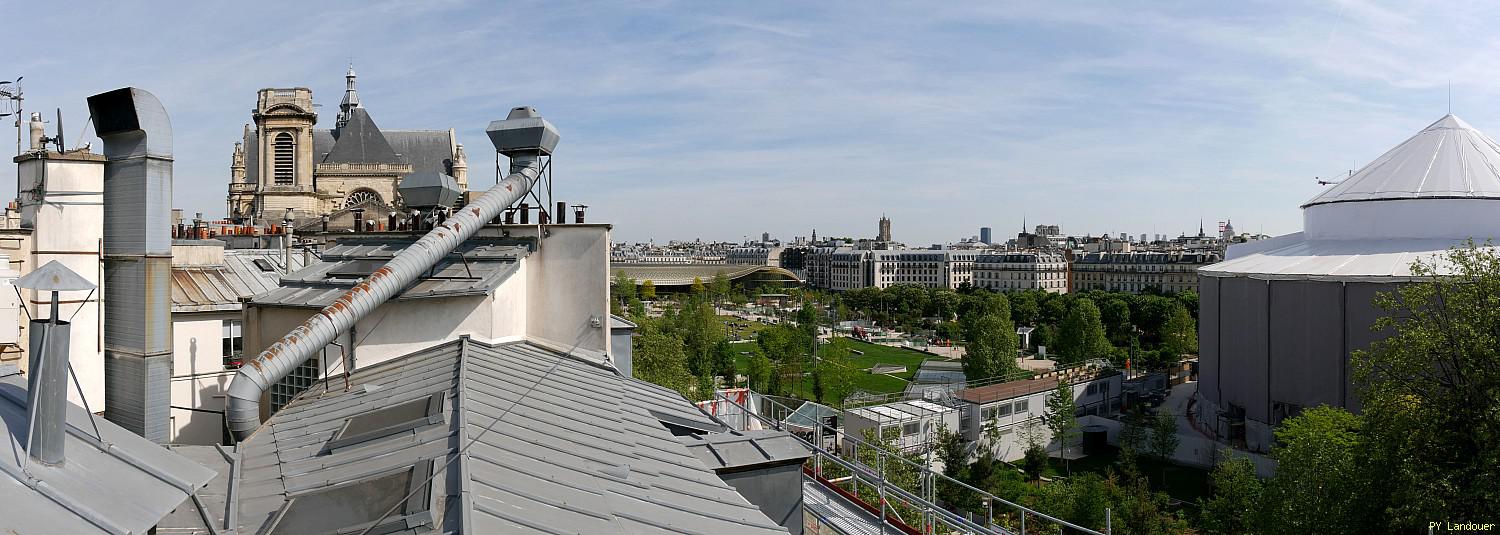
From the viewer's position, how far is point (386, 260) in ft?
42.8

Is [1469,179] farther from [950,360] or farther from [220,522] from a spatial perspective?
[220,522]

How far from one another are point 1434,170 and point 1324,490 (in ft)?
106

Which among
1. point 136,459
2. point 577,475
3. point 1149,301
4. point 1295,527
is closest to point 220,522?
point 136,459

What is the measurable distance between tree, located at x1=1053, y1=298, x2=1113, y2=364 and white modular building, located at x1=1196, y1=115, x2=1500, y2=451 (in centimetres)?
933

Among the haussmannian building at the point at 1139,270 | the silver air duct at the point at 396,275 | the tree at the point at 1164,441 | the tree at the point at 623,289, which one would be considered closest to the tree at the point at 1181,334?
the tree at the point at 1164,441

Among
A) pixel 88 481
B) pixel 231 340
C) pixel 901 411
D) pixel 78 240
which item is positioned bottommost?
pixel 901 411

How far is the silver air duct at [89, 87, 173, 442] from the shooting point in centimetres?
789

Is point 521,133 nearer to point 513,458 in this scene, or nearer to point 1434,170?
point 513,458

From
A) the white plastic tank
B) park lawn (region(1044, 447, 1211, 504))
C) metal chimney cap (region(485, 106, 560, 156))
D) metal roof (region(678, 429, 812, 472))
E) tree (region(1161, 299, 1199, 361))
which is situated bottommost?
park lawn (region(1044, 447, 1211, 504))

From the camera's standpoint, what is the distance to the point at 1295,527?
49.2ft

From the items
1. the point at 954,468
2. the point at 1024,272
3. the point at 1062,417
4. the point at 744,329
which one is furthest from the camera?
the point at 1024,272

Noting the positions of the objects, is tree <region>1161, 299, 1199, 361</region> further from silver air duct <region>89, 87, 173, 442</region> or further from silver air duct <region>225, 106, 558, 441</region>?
silver air duct <region>89, 87, 173, 442</region>

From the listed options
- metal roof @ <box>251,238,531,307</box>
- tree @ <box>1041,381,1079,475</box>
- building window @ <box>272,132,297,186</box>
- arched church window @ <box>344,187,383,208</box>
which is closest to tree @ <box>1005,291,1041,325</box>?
tree @ <box>1041,381,1079,475</box>

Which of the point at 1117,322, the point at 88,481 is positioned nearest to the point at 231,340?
the point at 88,481
